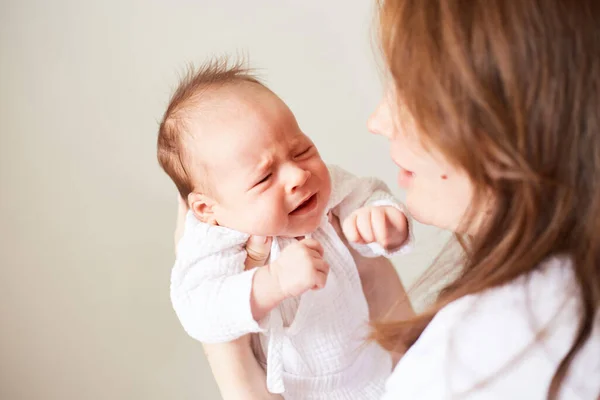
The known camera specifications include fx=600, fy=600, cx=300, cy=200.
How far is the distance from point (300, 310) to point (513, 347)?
0.37 meters

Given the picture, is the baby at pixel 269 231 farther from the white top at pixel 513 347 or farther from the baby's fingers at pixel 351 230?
the white top at pixel 513 347

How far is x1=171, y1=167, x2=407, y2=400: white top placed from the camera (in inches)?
30.1

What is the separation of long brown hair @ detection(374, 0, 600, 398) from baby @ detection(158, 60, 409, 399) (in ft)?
0.78

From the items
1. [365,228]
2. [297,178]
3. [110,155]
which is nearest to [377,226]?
[365,228]

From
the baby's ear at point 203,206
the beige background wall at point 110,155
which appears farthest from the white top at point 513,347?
the beige background wall at point 110,155

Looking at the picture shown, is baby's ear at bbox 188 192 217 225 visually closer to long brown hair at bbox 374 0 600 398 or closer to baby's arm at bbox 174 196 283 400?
baby's arm at bbox 174 196 283 400

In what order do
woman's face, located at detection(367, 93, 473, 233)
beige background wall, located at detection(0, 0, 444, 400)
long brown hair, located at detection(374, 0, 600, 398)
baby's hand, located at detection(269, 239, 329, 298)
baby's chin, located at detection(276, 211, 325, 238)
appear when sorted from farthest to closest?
1. beige background wall, located at detection(0, 0, 444, 400)
2. baby's chin, located at detection(276, 211, 325, 238)
3. baby's hand, located at detection(269, 239, 329, 298)
4. woman's face, located at detection(367, 93, 473, 233)
5. long brown hair, located at detection(374, 0, 600, 398)

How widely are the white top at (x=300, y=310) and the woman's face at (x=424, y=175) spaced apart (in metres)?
0.21

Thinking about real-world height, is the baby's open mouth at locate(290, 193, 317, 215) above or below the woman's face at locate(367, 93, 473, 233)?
below

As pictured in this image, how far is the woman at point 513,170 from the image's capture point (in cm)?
47

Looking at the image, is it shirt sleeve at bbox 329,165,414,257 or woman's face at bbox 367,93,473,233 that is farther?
shirt sleeve at bbox 329,165,414,257

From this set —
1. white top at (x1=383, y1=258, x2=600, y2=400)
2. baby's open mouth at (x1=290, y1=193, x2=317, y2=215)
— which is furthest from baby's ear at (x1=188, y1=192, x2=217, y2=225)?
white top at (x1=383, y1=258, x2=600, y2=400)

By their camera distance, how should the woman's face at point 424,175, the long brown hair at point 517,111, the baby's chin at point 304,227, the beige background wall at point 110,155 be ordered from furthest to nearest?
the beige background wall at point 110,155 < the baby's chin at point 304,227 < the woman's face at point 424,175 < the long brown hair at point 517,111

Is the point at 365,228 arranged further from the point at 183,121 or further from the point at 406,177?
the point at 183,121
